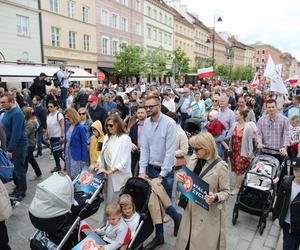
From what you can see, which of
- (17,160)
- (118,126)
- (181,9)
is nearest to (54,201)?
(118,126)

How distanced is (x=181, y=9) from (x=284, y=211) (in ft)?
205

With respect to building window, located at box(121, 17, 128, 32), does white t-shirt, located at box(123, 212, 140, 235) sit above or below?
below

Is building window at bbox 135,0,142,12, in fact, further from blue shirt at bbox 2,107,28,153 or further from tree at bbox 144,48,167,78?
blue shirt at bbox 2,107,28,153

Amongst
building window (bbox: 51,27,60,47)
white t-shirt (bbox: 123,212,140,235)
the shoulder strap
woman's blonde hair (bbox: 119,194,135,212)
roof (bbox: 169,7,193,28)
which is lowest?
white t-shirt (bbox: 123,212,140,235)

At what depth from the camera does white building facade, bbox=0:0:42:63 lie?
20531 mm

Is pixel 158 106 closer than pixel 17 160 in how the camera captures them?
Yes

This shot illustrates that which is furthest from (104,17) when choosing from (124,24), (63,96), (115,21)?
(63,96)

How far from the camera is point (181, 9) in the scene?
5972cm

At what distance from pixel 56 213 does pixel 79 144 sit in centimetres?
223

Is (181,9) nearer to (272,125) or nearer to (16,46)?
(16,46)

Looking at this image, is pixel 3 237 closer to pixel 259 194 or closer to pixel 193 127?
pixel 259 194

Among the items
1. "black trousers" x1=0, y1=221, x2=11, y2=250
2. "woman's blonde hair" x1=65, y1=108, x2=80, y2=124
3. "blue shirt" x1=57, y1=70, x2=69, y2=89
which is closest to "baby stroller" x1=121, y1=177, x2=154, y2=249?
"black trousers" x1=0, y1=221, x2=11, y2=250

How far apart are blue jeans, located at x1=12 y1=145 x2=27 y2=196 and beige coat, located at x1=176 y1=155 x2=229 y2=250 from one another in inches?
144

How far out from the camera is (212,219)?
301cm
